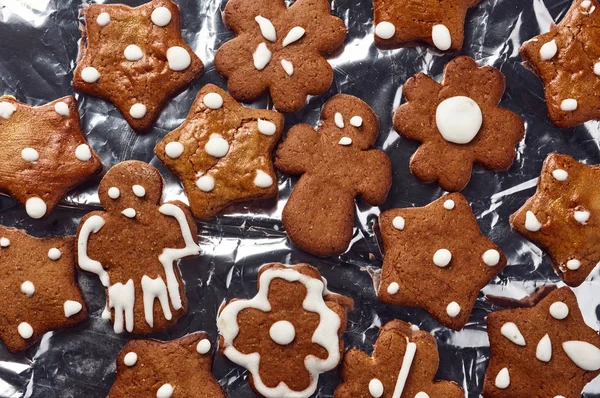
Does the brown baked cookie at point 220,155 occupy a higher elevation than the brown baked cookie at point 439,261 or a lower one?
higher

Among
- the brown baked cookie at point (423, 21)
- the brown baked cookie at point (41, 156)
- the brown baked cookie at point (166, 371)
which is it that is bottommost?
the brown baked cookie at point (166, 371)

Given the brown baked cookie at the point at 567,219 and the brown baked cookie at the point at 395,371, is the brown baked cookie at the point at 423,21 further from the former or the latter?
the brown baked cookie at the point at 395,371

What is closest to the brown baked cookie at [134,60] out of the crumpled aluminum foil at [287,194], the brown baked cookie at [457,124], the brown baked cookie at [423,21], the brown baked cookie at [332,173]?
the crumpled aluminum foil at [287,194]

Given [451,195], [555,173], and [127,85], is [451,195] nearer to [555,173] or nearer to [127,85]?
[555,173]

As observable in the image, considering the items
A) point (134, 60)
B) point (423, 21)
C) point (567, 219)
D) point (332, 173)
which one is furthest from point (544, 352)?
point (134, 60)

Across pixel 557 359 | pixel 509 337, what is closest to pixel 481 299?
pixel 509 337

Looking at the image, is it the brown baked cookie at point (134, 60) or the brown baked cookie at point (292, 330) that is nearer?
the brown baked cookie at point (292, 330)

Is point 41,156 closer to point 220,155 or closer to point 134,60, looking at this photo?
point 134,60
